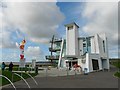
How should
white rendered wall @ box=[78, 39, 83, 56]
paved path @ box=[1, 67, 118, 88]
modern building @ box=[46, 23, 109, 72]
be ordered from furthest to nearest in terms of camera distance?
1. white rendered wall @ box=[78, 39, 83, 56]
2. modern building @ box=[46, 23, 109, 72]
3. paved path @ box=[1, 67, 118, 88]

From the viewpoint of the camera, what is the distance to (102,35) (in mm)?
51156

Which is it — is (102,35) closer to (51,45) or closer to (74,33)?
(74,33)

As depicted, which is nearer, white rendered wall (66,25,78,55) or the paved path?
the paved path

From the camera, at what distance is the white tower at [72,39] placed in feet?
161

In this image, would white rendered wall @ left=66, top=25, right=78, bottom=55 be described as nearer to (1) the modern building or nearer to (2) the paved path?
(1) the modern building

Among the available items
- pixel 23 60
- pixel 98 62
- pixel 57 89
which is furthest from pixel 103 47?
pixel 57 89

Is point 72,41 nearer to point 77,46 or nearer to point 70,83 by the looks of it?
point 77,46

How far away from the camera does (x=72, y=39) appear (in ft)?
162

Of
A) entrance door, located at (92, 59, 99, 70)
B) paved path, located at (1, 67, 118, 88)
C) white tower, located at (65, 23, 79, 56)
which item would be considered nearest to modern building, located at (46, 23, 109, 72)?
white tower, located at (65, 23, 79, 56)

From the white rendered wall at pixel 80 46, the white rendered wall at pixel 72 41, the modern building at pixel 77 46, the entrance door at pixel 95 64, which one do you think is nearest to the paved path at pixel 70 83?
the entrance door at pixel 95 64

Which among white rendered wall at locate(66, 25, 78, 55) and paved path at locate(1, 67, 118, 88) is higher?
white rendered wall at locate(66, 25, 78, 55)

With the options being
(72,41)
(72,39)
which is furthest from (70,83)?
(72,39)

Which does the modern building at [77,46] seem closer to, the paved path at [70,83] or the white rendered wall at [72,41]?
the white rendered wall at [72,41]

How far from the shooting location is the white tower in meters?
49.0
